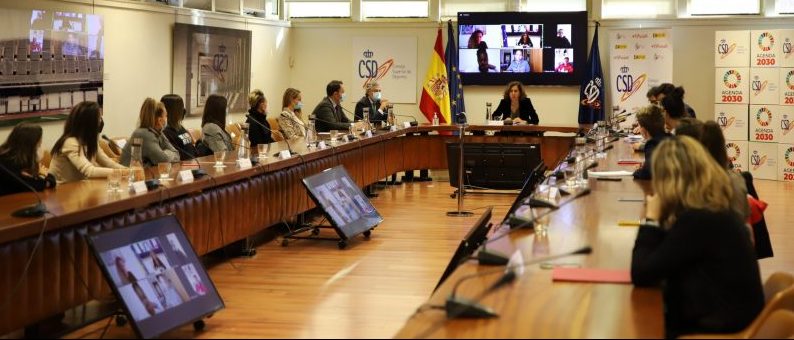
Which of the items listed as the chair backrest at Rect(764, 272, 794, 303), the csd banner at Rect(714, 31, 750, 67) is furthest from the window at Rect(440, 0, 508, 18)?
the chair backrest at Rect(764, 272, 794, 303)

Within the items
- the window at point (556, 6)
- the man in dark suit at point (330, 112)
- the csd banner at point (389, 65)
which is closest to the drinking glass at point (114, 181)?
the man in dark suit at point (330, 112)

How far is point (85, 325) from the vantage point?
537cm

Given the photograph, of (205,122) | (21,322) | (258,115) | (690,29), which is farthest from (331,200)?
(690,29)

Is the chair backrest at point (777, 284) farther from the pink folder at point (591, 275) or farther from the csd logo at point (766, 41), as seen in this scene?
the csd logo at point (766, 41)

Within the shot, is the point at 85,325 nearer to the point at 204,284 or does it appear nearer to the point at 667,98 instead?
the point at 204,284

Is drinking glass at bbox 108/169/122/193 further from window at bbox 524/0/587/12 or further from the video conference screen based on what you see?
window at bbox 524/0/587/12

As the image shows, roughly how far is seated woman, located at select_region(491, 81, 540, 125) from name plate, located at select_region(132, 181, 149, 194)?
729 cm

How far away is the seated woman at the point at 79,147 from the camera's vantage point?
625 cm

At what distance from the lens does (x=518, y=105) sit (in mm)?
12594

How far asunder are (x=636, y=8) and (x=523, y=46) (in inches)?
64.1

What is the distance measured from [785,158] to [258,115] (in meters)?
6.88

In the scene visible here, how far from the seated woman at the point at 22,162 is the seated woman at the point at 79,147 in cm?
55

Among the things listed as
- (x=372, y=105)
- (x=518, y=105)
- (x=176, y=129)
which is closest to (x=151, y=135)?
(x=176, y=129)

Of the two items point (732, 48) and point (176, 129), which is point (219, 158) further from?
point (732, 48)
